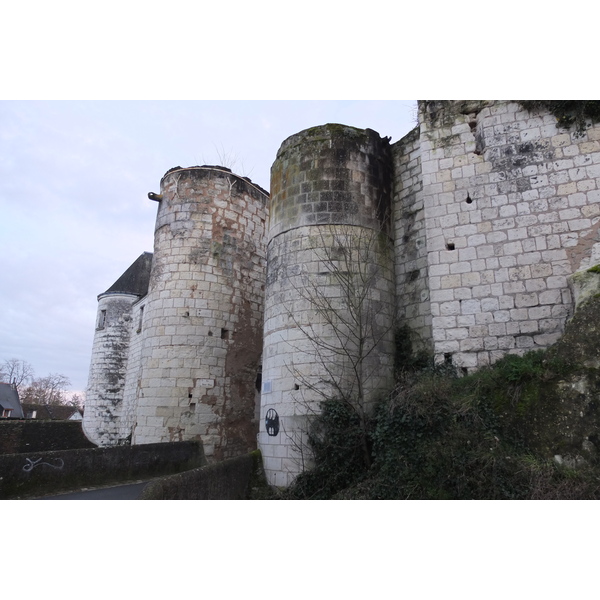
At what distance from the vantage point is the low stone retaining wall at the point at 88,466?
6844 millimetres

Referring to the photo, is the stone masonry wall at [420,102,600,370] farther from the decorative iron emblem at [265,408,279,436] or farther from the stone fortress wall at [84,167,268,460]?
the stone fortress wall at [84,167,268,460]

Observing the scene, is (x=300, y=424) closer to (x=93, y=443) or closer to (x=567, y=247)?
(x=567, y=247)

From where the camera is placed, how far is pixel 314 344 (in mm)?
7840

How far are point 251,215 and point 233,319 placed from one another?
325 cm

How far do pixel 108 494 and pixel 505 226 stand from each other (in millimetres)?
7771

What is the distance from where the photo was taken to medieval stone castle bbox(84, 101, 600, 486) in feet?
22.8

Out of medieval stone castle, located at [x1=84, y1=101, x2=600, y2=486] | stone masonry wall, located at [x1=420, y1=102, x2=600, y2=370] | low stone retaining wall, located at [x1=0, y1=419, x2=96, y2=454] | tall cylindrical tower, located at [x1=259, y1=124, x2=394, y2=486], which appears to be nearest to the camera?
stone masonry wall, located at [x1=420, y1=102, x2=600, y2=370]

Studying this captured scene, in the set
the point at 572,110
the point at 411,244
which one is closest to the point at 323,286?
the point at 411,244

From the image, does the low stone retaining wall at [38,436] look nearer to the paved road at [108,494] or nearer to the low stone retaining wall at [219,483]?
the paved road at [108,494]

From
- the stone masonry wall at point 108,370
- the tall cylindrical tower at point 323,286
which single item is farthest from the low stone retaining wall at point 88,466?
the stone masonry wall at point 108,370

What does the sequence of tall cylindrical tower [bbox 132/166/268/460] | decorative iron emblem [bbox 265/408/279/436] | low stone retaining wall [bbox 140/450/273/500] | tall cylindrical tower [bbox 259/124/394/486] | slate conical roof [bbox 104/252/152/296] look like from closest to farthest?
low stone retaining wall [bbox 140/450/273/500] < tall cylindrical tower [bbox 259/124/394/486] < decorative iron emblem [bbox 265/408/279/436] < tall cylindrical tower [bbox 132/166/268/460] < slate conical roof [bbox 104/252/152/296]

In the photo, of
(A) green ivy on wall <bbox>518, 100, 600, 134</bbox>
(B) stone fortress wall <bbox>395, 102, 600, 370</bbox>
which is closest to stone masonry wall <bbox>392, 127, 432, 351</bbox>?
(B) stone fortress wall <bbox>395, 102, 600, 370</bbox>

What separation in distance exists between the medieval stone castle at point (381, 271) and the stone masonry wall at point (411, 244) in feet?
0.09

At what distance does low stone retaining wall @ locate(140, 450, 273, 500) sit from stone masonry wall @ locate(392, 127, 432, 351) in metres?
3.66
